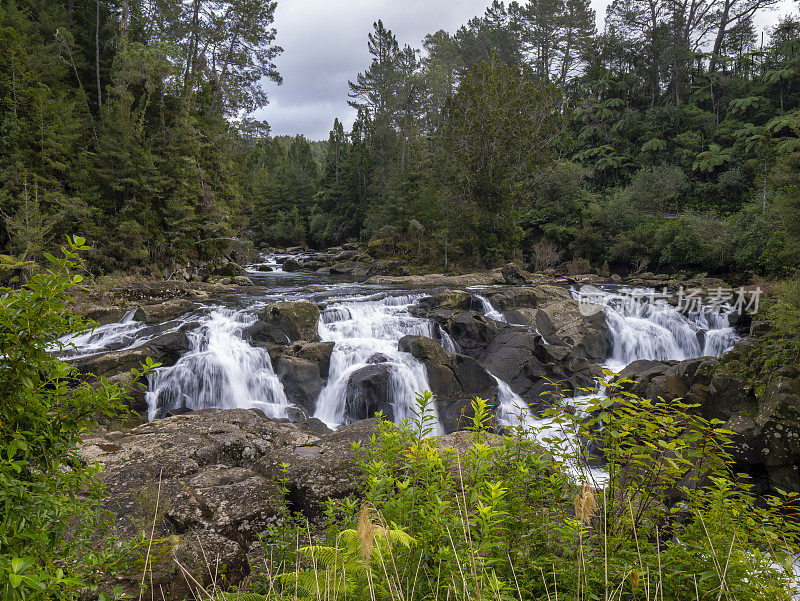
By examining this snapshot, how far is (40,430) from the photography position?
1590 millimetres

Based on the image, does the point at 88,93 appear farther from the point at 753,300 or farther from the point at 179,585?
the point at 753,300

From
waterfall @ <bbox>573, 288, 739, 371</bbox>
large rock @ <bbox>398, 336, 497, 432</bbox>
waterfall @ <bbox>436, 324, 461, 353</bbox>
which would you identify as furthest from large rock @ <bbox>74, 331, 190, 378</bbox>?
waterfall @ <bbox>573, 288, 739, 371</bbox>

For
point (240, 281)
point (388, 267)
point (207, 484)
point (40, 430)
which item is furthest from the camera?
point (388, 267)

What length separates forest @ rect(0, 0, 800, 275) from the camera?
1678cm

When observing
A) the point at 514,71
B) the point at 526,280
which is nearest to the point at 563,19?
the point at 514,71

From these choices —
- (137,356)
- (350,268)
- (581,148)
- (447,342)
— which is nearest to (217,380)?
(137,356)

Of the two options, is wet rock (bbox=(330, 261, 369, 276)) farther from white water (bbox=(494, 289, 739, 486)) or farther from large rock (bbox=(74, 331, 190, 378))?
large rock (bbox=(74, 331, 190, 378))

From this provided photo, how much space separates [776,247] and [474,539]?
23514 millimetres

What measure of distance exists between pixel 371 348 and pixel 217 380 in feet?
13.6

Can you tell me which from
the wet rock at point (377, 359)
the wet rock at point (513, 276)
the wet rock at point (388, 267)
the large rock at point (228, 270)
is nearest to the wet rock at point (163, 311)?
the wet rock at point (377, 359)

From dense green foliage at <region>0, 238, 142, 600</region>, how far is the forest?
1369 centimetres

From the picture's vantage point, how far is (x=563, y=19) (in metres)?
42.4

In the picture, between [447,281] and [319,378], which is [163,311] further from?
[447,281]

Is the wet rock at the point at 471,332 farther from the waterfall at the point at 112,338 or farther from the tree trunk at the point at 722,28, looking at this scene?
the tree trunk at the point at 722,28
